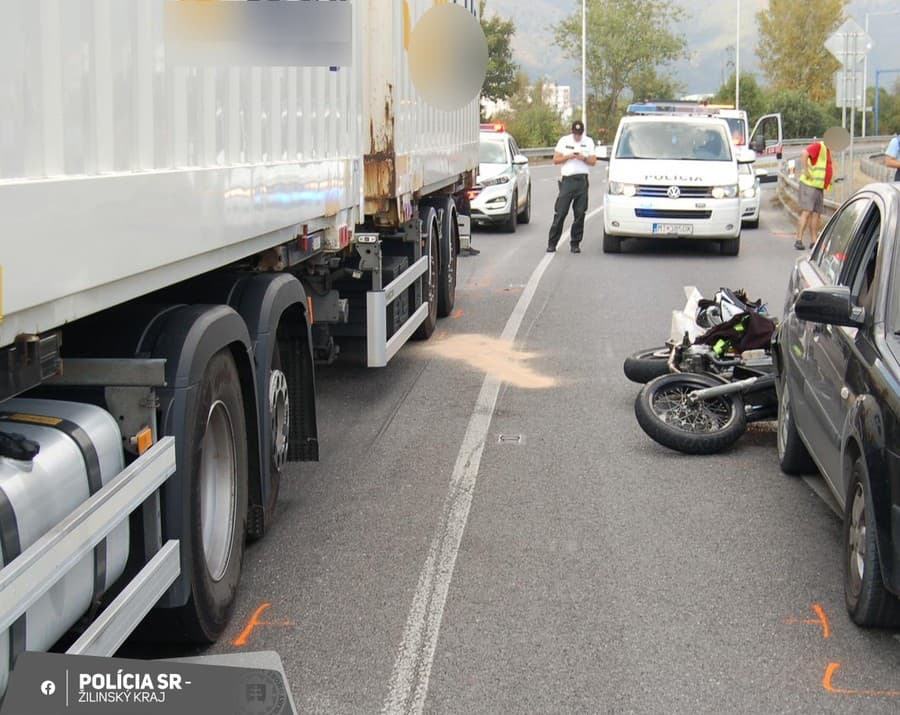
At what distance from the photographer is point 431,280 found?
40.4ft

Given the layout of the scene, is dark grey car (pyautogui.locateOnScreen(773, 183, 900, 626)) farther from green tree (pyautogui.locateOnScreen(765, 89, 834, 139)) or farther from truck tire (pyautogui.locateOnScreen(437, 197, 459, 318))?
green tree (pyautogui.locateOnScreen(765, 89, 834, 139))

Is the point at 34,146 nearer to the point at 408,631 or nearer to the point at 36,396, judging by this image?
the point at 36,396

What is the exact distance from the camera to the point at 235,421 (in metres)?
5.37

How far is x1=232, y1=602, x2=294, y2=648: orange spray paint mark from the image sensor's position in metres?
5.08

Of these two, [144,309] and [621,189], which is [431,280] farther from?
[621,189]

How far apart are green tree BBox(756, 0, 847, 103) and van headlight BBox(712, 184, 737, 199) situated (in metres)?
92.4

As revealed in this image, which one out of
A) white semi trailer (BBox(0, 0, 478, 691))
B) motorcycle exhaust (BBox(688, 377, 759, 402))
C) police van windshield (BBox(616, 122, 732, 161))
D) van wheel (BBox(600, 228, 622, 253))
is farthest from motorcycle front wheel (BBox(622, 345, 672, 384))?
police van windshield (BBox(616, 122, 732, 161))

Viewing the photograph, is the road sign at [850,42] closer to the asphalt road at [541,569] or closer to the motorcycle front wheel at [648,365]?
the asphalt road at [541,569]

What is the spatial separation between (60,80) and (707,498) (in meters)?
4.39

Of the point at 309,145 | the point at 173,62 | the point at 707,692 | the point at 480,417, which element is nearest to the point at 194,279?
the point at 173,62

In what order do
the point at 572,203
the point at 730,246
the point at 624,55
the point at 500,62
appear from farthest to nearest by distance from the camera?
1. the point at 624,55
2. the point at 500,62
3. the point at 572,203
4. the point at 730,246

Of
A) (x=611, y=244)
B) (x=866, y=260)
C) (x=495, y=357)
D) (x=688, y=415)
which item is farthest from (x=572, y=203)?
(x=866, y=260)

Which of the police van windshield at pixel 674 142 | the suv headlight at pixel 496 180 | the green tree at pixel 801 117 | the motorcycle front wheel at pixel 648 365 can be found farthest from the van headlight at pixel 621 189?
the green tree at pixel 801 117

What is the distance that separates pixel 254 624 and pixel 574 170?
48.7 ft
